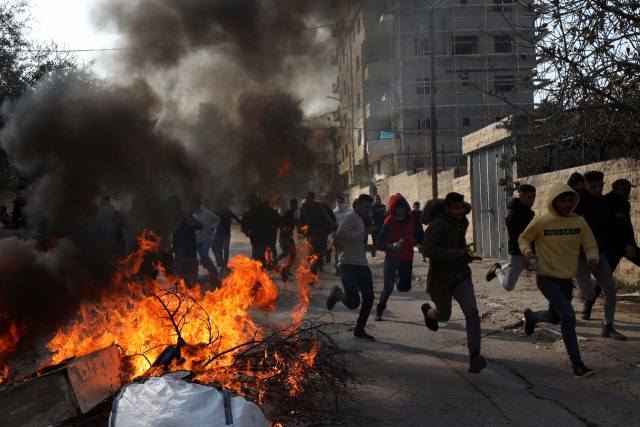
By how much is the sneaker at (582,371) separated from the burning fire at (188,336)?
7.37 feet

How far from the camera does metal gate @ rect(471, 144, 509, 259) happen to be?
46.8 feet

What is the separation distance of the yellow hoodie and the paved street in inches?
36.3

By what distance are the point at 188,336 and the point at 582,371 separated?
3.33 meters

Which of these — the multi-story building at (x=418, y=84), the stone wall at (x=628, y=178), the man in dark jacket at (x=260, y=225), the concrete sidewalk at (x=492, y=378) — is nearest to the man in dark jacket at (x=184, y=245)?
the man in dark jacket at (x=260, y=225)

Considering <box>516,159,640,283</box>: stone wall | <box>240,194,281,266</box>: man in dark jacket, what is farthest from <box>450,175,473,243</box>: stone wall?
<box>240,194,281,266</box>: man in dark jacket

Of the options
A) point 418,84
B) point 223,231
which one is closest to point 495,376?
point 223,231

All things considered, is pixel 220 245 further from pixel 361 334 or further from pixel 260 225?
pixel 361 334

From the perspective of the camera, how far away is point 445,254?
525 centimetres

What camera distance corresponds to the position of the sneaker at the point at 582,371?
4.72 meters

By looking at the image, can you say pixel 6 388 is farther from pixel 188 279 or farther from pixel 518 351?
pixel 188 279

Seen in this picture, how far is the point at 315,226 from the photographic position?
39.1 ft

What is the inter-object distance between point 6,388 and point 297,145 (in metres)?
10.6

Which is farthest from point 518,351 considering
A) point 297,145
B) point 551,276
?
point 297,145

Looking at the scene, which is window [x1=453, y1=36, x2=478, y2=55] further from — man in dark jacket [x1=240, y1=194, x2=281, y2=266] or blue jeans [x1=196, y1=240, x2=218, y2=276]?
blue jeans [x1=196, y1=240, x2=218, y2=276]
